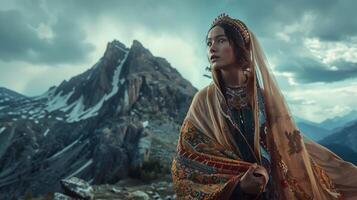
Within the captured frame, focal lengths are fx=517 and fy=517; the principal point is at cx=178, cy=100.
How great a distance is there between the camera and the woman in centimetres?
439

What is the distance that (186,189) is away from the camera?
4.42 metres

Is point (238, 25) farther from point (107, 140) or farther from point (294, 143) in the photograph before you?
point (107, 140)

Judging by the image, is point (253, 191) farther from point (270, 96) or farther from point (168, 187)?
point (168, 187)

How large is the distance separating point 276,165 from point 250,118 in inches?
19.8

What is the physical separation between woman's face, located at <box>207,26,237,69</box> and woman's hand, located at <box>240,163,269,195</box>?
113 centimetres

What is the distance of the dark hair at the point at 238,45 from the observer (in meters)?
4.98

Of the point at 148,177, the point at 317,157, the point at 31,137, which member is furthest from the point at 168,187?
the point at 31,137

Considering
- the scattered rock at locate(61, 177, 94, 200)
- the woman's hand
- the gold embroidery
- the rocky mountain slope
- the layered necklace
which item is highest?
the rocky mountain slope

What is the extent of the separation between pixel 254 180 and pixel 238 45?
4.69 ft

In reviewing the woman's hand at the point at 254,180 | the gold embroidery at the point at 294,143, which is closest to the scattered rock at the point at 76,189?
the gold embroidery at the point at 294,143

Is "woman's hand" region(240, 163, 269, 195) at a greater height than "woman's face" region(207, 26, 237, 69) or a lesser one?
lesser

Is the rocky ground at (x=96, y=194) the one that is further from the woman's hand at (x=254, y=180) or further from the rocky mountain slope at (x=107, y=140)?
the rocky mountain slope at (x=107, y=140)

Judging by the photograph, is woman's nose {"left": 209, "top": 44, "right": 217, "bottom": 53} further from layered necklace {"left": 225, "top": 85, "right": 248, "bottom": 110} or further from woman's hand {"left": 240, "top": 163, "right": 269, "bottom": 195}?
woman's hand {"left": 240, "top": 163, "right": 269, "bottom": 195}

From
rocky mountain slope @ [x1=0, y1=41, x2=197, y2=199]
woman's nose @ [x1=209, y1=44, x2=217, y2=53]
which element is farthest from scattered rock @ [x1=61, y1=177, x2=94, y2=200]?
rocky mountain slope @ [x1=0, y1=41, x2=197, y2=199]
